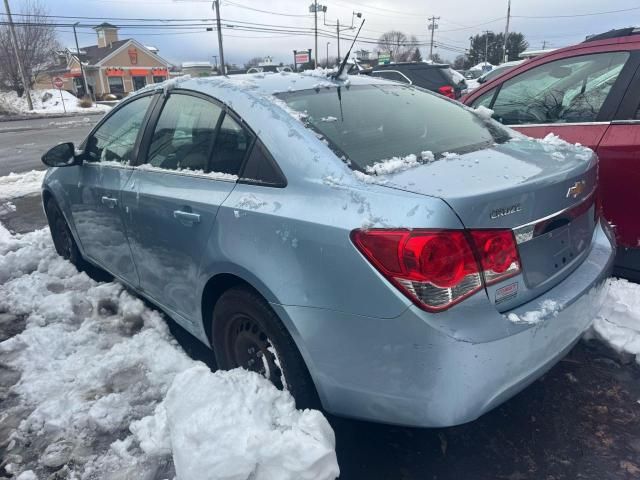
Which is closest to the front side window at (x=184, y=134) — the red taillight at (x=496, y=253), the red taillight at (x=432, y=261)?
the red taillight at (x=432, y=261)

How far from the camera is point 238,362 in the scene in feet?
8.46

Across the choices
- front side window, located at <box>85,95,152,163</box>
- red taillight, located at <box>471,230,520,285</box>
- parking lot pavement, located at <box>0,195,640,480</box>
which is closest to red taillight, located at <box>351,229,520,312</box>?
red taillight, located at <box>471,230,520,285</box>

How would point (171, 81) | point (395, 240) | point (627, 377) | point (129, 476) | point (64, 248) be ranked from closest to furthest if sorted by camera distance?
point (395, 240), point (129, 476), point (627, 377), point (171, 81), point (64, 248)

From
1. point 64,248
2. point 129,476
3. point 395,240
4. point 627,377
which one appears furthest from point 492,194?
point 64,248

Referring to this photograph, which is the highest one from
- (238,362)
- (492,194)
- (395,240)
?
(492,194)

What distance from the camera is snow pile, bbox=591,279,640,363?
118 inches

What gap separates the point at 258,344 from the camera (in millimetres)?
2379

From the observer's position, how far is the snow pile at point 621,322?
9.80 ft

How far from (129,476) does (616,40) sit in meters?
3.94

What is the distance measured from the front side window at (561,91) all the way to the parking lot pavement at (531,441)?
5.90 ft

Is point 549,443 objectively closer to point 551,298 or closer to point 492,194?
point 551,298

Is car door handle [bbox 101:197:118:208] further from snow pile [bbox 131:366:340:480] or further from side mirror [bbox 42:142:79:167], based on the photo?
snow pile [bbox 131:366:340:480]

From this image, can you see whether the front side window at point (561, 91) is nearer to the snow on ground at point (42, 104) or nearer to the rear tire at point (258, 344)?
the rear tire at point (258, 344)

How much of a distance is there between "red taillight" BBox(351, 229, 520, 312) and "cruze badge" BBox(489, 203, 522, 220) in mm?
62
